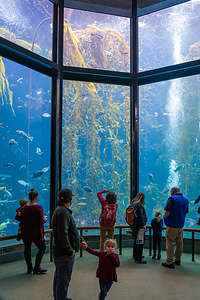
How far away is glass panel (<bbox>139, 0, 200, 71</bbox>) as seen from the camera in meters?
6.92

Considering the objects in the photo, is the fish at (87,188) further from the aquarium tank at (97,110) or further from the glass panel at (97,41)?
the glass panel at (97,41)

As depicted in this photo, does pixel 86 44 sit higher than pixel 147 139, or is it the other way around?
pixel 86 44

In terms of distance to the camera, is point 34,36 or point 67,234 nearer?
point 67,234

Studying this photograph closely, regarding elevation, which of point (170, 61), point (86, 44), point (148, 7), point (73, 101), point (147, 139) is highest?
point (148, 7)

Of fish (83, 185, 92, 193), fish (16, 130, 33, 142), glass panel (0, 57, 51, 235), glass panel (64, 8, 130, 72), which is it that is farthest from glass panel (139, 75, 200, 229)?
fish (16, 130, 33, 142)

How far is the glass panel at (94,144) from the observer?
7.16 meters

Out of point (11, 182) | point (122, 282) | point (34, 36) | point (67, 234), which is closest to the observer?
point (67, 234)

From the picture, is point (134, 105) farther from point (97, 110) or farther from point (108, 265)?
point (108, 265)

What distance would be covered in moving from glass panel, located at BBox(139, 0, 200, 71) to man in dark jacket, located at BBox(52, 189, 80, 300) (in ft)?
17.5

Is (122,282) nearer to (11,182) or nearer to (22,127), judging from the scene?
(22,127)

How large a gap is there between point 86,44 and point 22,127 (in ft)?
9.05

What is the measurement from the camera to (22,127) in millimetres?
7141

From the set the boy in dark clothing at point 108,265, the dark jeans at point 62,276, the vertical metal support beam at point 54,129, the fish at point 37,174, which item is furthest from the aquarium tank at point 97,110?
the boy in dark clothing at point 108,265

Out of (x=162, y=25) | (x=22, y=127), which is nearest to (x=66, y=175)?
(x=22, y=127)
